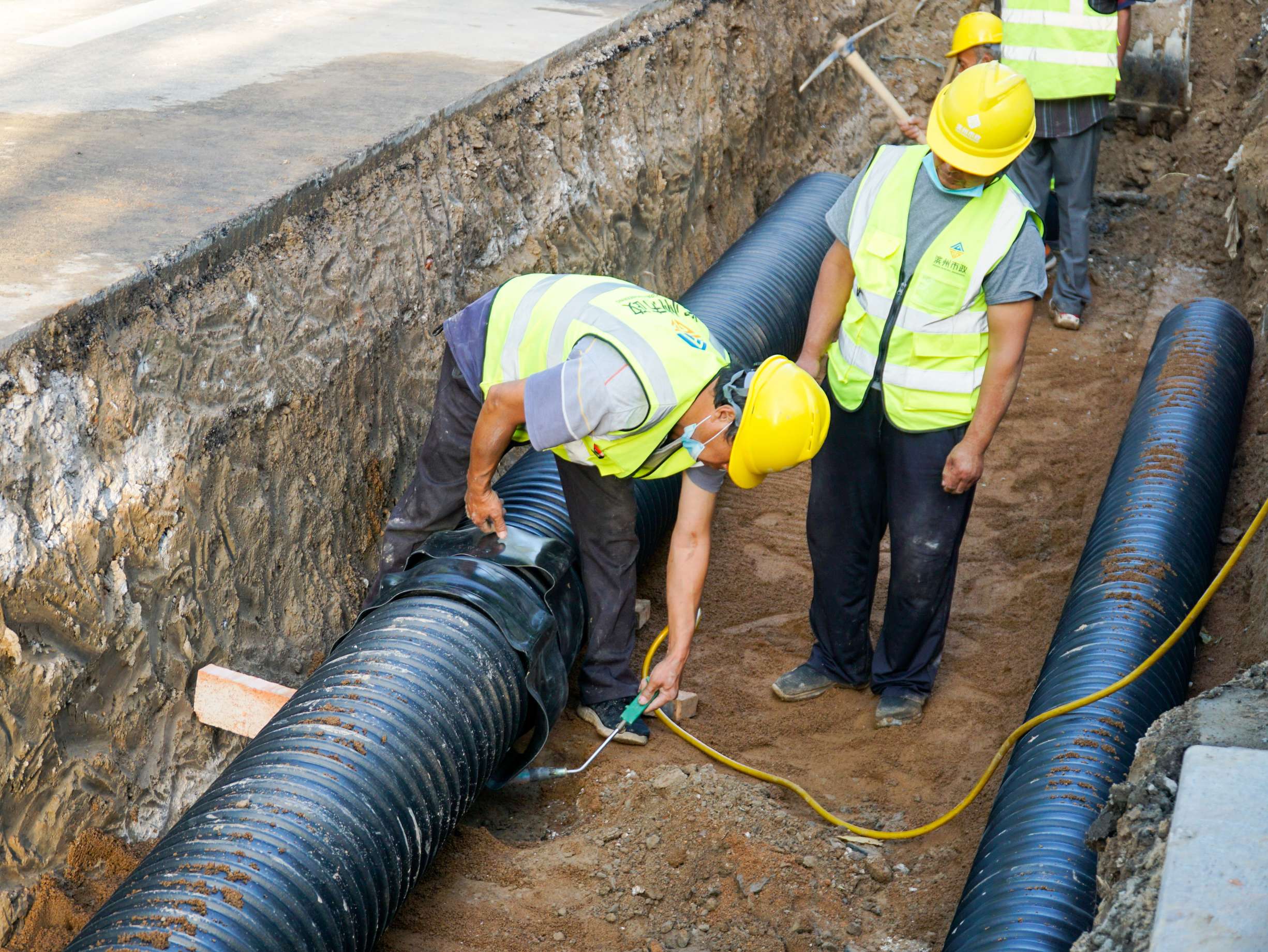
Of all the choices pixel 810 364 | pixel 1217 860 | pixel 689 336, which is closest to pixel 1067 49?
pixel 810 364

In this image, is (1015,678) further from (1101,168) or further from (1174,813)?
(1101,168)

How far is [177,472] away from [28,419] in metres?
0.46

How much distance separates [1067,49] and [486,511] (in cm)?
456

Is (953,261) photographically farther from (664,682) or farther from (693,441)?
(664,682)

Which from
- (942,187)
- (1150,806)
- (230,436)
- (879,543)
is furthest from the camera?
(879,543)

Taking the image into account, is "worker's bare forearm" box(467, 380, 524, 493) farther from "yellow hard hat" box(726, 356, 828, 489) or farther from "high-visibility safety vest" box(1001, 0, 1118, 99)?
"high-visibility safety vest" box(1001, 0, 1118, 99)

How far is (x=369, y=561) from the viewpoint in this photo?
158 inches

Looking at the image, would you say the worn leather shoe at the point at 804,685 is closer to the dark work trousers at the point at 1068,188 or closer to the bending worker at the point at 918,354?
the bending worker at the point at 918,354

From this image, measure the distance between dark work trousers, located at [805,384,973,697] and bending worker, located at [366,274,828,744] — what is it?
2.02 ft

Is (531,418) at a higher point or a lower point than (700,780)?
higher

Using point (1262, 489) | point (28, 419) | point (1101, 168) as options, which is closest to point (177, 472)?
point (28, 419)

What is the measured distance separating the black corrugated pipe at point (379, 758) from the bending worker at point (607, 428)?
0.51ft

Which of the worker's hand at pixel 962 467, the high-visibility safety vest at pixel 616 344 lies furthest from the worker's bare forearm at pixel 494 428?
the worker's hand at pixel 962 467

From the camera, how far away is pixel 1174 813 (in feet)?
5.51
